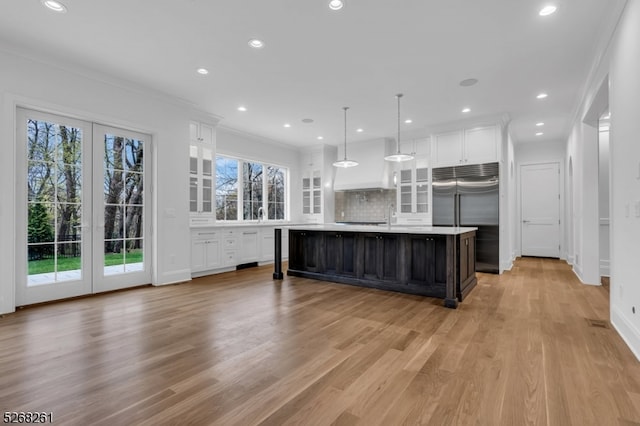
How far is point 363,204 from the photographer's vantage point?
334 inches

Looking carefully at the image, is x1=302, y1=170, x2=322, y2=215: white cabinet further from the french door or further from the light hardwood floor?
the light hardwood floor

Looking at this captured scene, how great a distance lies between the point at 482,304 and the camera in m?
3.82

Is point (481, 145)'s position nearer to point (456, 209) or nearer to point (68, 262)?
point (456, 209)

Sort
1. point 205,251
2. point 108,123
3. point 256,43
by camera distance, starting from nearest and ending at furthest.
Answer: point 256,43
point 108,123
point 205,251

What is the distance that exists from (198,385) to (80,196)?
11.4 ft

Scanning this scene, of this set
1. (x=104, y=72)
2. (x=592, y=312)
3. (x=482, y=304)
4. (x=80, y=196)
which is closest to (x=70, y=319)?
(x=80, y=196)

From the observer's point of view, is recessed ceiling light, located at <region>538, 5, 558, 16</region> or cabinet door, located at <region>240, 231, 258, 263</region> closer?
recessed ceiling light, located at <region>538, 5, 558, 16</region>

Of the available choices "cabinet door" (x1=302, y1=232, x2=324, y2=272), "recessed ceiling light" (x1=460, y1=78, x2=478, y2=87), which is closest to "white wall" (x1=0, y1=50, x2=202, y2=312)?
"cabinet door" (x1=302, y1=232, x2=324, y2=272)

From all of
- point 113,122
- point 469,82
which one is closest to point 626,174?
point 469,82

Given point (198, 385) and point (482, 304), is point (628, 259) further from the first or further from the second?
point (198, 385)

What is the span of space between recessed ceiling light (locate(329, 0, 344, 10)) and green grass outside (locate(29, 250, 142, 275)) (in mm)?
4214

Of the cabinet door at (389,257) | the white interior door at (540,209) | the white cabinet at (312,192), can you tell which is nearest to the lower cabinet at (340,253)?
the cabinet door at (389,257)

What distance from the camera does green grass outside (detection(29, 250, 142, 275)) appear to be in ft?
12.4

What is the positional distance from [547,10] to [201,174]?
5293mm
